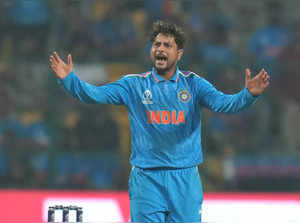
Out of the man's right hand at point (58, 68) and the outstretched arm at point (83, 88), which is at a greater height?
the man's right hand at point (58, 68)

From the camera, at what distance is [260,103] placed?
790 centimetres

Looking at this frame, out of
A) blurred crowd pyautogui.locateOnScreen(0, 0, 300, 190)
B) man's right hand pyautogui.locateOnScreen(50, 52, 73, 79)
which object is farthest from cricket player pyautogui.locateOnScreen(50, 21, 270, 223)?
blurred crowd pyautogui.locateOnScreen(0, 0, 300, 190)

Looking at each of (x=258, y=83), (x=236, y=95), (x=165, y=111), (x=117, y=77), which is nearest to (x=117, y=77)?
(x=117, y=77)

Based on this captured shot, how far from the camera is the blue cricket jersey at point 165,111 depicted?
350cm

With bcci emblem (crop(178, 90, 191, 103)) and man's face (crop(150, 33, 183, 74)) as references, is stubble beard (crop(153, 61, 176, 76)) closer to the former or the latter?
man's face (crop(150, 33, 183, 74))

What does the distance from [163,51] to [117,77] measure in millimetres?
4357

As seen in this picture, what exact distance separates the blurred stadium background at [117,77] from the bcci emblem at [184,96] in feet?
13.5

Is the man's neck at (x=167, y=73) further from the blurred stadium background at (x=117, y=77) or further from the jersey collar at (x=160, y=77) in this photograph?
the blurred stadium background at (x=117, y=77)

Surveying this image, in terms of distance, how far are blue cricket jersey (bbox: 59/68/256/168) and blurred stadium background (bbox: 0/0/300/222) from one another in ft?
13.3

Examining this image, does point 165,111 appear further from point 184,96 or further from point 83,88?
point 83,88

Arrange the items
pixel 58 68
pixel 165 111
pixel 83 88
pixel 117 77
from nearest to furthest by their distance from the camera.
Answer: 1. pixel 58 68
2. pixel 83 88
3. pixel 165 111
4. pixel 117 77

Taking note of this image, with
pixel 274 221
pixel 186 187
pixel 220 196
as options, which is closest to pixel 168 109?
pixel 186 187

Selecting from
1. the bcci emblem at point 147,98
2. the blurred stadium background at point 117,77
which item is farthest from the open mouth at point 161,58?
the blurred stadium background at point 117,77

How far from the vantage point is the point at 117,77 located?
25.5 feet
